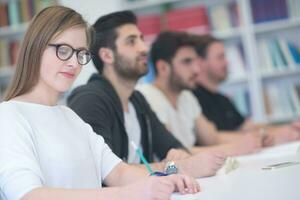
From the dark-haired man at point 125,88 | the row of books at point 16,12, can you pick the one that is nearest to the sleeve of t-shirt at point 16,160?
the dark-haired man at point 125,88

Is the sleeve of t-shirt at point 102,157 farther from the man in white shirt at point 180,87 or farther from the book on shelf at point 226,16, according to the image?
the book on shelf at point 226,16

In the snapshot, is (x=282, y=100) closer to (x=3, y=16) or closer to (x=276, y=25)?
(x=276, y=25)

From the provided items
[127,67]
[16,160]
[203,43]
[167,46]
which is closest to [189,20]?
[203,43]

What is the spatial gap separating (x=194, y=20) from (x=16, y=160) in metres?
3.11

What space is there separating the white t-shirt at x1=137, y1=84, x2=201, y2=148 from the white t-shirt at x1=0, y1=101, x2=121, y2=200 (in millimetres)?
1108

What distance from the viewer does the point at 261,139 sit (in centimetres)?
239

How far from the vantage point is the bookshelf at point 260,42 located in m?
3.96

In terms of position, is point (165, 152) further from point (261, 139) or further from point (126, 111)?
point (261, 139)

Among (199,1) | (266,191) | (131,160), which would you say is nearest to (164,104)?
(131,160)

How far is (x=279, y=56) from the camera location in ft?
13.2

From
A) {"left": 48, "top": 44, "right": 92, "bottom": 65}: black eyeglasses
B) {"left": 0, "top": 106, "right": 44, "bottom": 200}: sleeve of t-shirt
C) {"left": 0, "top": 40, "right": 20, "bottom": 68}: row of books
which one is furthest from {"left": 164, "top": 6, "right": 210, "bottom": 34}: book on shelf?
{"left": 0, "top": 106, "right": 44, "bottom": 200}: sleeve of t-shirt

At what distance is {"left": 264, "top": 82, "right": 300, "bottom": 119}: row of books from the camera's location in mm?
4020

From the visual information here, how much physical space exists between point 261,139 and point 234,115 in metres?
1.15

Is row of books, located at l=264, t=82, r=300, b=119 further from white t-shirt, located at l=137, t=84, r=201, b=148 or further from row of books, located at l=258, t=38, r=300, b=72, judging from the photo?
white t-shirt, located at l=137, t=84, r=201, b=148
